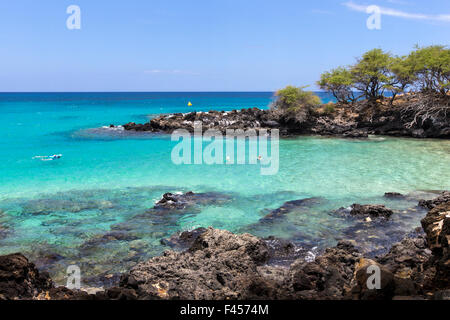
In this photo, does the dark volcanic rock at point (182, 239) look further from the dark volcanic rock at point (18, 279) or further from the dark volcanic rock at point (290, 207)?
the dark volcanic rock at point (18, 279)

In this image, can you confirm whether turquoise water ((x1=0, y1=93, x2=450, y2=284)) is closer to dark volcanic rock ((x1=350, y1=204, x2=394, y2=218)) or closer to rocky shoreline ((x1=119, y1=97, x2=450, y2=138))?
dark volcanic rock ((x1=350, y1=204, x2=394, y2=218))

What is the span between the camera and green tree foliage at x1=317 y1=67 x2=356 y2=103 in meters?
40.6

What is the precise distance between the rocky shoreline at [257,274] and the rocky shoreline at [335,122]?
2770 centimetres

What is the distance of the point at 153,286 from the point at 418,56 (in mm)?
38026

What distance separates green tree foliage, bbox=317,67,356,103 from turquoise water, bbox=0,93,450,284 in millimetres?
11782

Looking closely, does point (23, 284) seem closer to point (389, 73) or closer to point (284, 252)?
point (284, 252)

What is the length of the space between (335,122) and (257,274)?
107ft

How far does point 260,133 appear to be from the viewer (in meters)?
38.5

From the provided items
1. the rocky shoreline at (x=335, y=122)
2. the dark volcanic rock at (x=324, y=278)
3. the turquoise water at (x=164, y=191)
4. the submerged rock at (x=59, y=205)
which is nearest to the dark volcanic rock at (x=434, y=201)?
the turquoise water at (x=164, y=191)

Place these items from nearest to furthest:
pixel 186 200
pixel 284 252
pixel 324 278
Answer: pixel 324 278 < pixel 284 252 < pixel 186 200

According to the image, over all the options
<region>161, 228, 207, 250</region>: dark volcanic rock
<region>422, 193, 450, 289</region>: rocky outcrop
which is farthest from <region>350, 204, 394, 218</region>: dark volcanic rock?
<region>161, 228, 207, 250</region>: dark volcanic rock

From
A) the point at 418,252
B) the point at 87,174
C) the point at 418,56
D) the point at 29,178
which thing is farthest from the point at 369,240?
the point at 418,56

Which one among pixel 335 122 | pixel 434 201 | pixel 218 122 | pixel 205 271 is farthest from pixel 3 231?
pixel 335 122

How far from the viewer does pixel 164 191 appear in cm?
1766
